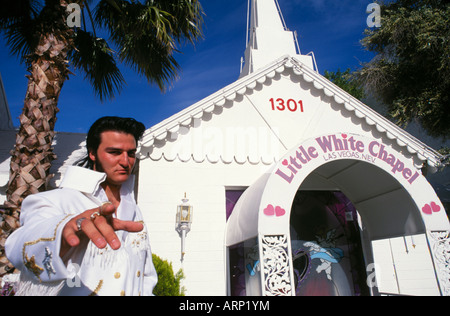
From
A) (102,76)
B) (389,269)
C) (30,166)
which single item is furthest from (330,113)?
(30,166)

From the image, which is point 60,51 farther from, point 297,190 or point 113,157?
point 297,190

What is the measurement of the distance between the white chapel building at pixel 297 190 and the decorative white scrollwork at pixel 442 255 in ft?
0.06

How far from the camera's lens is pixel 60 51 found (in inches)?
208

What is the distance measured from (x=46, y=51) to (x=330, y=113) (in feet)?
22.1

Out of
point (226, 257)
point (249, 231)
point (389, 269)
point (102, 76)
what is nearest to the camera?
point (249, 231)

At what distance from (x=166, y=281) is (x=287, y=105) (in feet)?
17.2

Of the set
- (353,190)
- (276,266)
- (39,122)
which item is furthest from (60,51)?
(353,190)

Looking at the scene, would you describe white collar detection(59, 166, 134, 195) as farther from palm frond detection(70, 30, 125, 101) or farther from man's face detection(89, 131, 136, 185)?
palm frond detection(70, 30, 125, 101)

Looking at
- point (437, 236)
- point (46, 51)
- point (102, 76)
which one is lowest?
point (437, 236)

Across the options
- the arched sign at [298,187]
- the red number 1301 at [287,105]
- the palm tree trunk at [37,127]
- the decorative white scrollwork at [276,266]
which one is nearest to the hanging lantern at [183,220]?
the arched sign at [298,187]

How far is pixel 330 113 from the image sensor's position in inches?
317

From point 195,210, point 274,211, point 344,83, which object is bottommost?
point 274,211

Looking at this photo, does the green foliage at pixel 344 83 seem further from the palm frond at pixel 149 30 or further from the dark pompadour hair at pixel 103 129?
the dark pompadour hair at pixel 103 129
